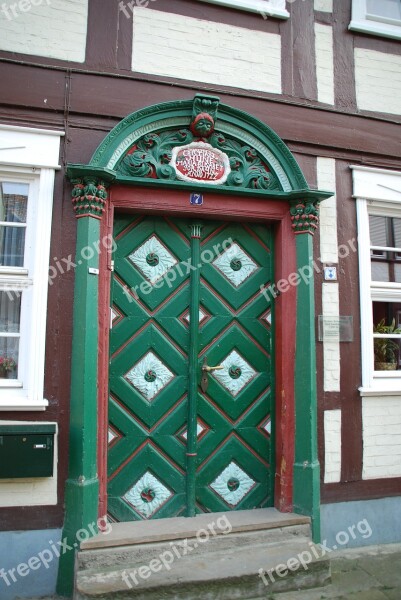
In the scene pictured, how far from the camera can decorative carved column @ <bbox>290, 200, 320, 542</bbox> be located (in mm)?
4285

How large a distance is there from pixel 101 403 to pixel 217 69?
3097mm

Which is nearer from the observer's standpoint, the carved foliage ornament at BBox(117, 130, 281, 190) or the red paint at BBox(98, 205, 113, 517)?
the red paint at BBox(98, 205, 113, 517)

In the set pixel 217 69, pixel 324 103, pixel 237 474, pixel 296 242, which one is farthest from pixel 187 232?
pixel 237 474

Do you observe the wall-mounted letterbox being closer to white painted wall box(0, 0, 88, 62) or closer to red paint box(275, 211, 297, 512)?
red paint box(275, 211, 297, 512)

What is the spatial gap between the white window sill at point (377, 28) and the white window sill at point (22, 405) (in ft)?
14.7

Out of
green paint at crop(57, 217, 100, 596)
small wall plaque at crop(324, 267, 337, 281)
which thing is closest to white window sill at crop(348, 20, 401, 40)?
small wall plaque at crop(324, 267, 337, 281)

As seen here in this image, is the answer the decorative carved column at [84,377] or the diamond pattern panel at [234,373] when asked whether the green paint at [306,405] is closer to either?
the diamond pattern panel at [234,373]

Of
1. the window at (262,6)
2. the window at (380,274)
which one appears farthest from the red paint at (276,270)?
the window at (262,6)

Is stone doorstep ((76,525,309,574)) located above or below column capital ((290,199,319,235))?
below

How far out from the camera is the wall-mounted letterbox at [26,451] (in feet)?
12.3

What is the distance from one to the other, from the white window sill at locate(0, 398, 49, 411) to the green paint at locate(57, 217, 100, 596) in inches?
8.8

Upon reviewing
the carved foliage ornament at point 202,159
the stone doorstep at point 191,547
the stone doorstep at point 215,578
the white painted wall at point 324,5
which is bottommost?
the stone doorstep at point 215,578

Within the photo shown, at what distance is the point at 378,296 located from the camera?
4.91 m

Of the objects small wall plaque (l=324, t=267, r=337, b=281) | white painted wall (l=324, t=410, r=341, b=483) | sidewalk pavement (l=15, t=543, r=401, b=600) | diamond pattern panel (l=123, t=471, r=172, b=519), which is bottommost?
sidewalk pavement (l=15, t=543, r=401, b=600)
